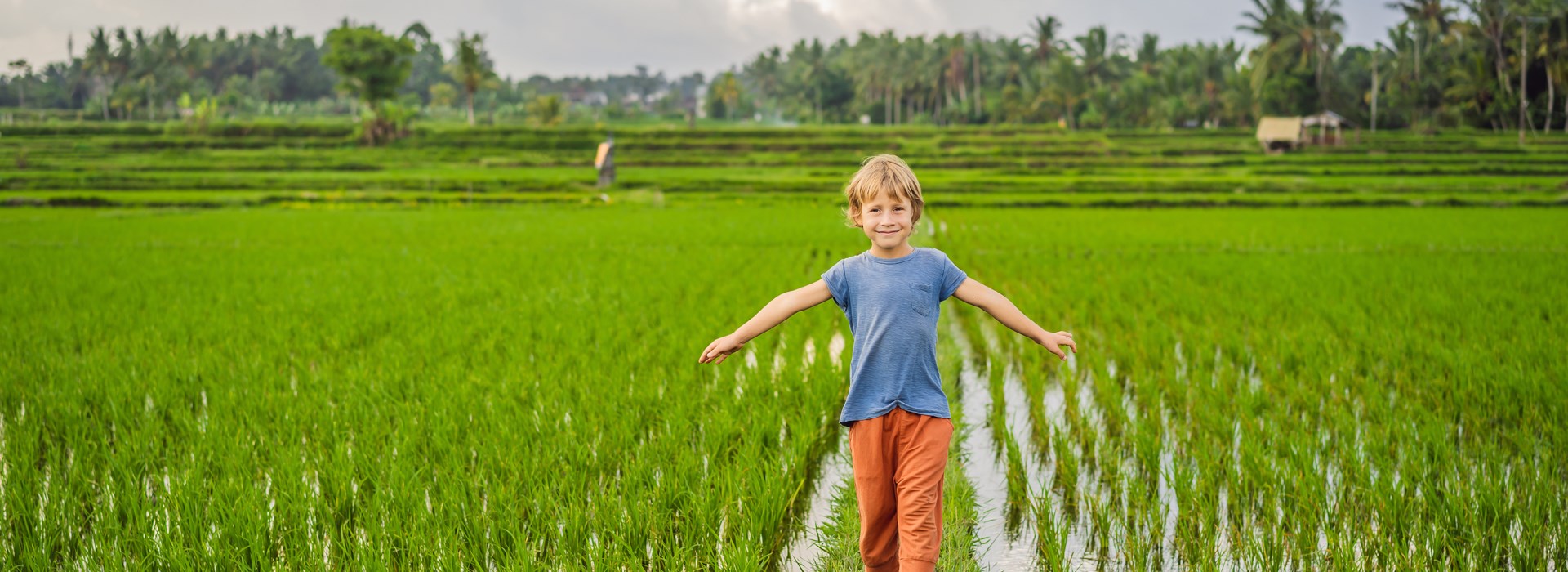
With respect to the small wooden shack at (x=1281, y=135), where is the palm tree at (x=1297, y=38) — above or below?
above

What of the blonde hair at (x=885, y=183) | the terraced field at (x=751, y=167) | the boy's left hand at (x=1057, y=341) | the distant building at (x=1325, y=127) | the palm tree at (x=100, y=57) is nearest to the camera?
the blonde hair at (x=885, y=183)

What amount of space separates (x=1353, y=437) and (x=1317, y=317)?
10.1ft

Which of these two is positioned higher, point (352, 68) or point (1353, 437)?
point (352, 68)

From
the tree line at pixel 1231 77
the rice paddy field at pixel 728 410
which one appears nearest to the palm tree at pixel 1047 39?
the tree line at pixel 1231 77

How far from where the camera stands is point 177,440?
11.1ft

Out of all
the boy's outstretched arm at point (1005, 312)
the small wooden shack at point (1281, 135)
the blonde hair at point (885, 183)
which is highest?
the small wooden shack at point (1281, 135)

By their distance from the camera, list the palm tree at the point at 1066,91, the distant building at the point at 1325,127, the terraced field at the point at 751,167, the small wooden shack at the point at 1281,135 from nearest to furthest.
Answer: the terraced field at the point at 751,167
the small wooden shack at the point at 1281,135
the distant building at the point at 1325,127
the palm tree at the point at 1066,91

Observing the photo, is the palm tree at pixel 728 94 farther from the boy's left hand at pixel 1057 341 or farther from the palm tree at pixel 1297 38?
the boy's left hand at pixel 1057 341

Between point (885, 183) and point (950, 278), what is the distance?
25 centimetres

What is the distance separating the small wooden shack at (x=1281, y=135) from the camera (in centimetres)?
3225

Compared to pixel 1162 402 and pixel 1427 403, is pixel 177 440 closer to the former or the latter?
pixel 1162 402

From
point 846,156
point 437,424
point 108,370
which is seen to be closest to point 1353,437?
point 437,424

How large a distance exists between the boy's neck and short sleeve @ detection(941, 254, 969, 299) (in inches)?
2.7

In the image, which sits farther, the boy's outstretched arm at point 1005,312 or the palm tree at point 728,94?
the palm tree at point 728,94
